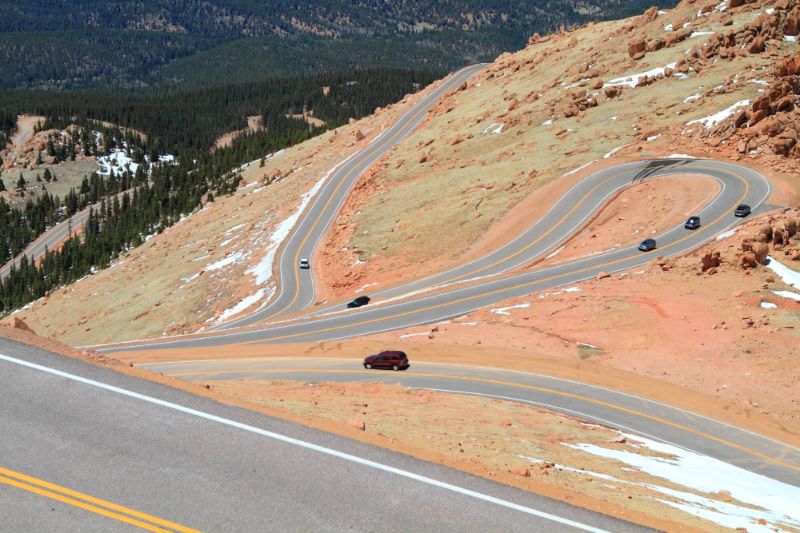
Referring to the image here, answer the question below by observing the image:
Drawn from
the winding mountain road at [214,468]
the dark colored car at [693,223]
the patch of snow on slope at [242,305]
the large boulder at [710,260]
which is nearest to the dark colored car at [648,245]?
the dark colored car at [693,223]

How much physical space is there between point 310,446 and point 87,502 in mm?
5033

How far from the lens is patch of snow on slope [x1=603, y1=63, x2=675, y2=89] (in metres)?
88.1

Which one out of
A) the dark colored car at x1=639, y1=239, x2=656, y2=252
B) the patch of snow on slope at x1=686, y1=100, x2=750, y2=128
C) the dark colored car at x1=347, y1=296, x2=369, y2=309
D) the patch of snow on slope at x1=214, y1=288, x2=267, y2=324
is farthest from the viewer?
the patch of snow on slope at x1=686, y1=100, x2=750, y2=128

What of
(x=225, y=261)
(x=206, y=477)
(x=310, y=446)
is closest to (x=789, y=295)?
(x=310, y=446)

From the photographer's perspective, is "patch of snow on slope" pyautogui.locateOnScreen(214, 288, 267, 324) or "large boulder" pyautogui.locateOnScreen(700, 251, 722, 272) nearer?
"large boulder" pyautogui.locateOnScreen(700, 251, 722, 272)

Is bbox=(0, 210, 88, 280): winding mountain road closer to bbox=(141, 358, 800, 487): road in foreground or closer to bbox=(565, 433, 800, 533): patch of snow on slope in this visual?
bbox=(141, 358, 800, 487): road in foreground

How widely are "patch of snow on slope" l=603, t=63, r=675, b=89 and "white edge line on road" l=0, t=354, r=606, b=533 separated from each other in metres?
81.1

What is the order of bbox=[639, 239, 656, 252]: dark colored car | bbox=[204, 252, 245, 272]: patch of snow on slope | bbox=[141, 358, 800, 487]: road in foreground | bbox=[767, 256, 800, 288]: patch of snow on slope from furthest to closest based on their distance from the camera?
bbox=[204, 252, 245, 272]: patch of snow on slope
bbox=[639, 239, 656, 252]: dark colored car
bbox=[767, 256, 800, 288]: patch of snow on slope
bbox=[141, 358, 800, 487]: road in foreground

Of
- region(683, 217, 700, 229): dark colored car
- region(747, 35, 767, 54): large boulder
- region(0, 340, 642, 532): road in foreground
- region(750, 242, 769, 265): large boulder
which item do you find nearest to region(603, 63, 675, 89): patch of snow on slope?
region(747, 35, 767, 54): large boulder

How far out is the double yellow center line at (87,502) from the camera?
571 inches

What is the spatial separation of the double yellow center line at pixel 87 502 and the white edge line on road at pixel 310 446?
3676mm

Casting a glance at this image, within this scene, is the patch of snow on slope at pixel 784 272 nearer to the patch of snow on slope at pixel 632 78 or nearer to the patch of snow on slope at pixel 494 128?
the patch of snow on slope at pixel 632 78

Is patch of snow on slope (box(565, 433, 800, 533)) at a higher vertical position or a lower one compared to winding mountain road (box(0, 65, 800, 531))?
lower

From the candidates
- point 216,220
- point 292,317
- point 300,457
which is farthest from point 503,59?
point 300,457
